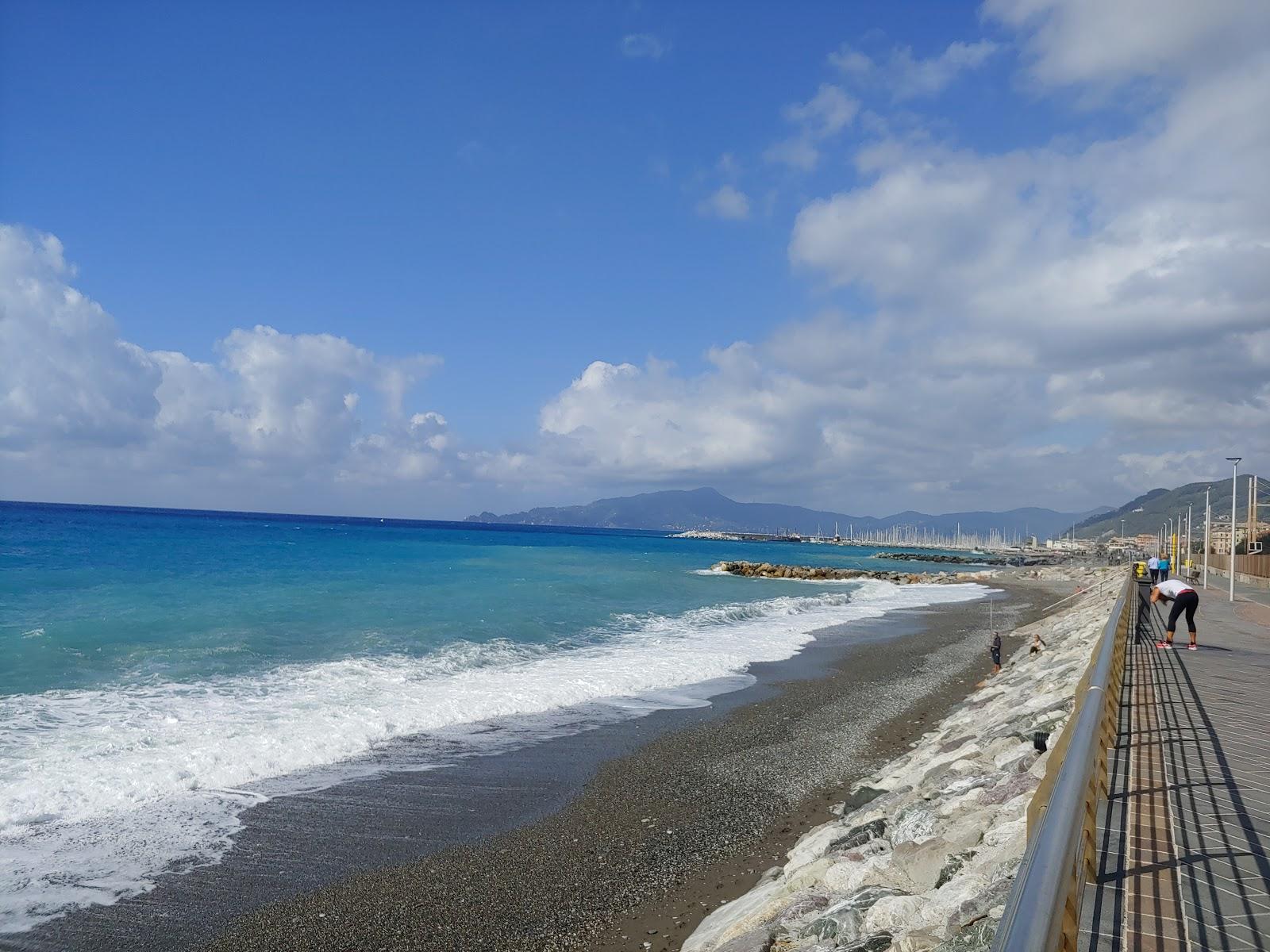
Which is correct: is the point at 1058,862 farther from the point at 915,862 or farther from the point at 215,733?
the point at 215,733

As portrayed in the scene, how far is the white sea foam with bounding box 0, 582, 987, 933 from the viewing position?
6898 mm

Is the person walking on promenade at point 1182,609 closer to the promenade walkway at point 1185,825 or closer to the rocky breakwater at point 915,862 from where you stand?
the promenade walkway at point 1185,825

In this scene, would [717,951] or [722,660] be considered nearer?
[717,951]

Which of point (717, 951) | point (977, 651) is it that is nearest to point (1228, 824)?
point (717, 951)

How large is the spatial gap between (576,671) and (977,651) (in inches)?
467

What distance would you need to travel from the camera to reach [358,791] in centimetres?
866

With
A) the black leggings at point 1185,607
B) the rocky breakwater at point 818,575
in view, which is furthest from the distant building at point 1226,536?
the black leggings at point 1185,607

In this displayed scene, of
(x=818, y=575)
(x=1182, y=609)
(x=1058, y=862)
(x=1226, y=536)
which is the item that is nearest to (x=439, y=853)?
(x=1058, y=862)

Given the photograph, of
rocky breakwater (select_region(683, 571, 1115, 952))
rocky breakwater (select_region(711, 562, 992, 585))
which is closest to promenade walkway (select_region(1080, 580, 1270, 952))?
rocky breakwater (select_region(683, 571, 1115, 952))

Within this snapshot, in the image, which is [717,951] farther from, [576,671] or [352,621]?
[352,621]

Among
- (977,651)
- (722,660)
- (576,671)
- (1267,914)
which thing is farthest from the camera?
(977,651)

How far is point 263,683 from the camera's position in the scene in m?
13.8

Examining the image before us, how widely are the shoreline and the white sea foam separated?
1.54 ft

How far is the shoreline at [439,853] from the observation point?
18.7ft
